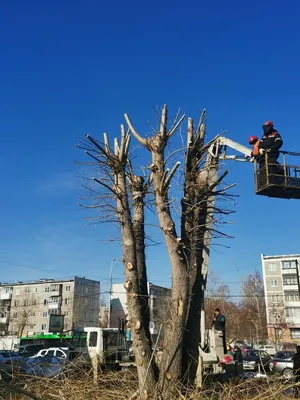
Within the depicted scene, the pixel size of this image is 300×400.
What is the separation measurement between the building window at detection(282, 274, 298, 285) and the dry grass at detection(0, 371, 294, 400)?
76.6 metres

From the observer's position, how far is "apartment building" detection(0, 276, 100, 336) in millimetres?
78938

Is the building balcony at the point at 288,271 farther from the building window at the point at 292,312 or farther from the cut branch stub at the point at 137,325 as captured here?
the cut branch stub at the point at 137,325

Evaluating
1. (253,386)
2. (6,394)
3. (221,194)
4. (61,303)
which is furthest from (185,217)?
(61,303)

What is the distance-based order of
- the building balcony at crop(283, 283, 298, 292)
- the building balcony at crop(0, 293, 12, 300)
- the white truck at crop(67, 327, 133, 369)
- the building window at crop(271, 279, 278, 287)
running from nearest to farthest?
the white truck at crop(67, 327, 133, 369) < the building balcony at crop(283, 283, 298, 292) < the building window at crop(271, 279, 278, 287) < the building balcony at crop(0, 293, 12, 300)

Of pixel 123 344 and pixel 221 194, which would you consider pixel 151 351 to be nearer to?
pixel 221 194

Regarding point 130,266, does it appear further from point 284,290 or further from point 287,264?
point 287,264

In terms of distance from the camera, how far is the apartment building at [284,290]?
2692 inches

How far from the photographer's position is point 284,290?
76500 millimetres

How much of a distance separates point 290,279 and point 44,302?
4823 centimetres

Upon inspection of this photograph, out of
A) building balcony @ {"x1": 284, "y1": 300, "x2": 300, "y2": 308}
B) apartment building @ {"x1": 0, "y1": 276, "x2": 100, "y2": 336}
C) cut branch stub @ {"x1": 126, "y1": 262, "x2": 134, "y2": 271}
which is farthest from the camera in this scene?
apartment building @ {"x1": 0, "y1": 276, "x2": 100, "y2": 336}

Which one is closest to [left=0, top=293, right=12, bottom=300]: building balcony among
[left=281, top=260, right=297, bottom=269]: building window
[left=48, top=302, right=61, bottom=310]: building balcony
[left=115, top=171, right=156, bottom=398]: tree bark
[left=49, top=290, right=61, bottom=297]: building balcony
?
[left=49, top=290, right=61, bottom=297]: building balcony

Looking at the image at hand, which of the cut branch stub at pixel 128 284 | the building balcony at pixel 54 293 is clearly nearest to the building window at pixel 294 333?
the building balcony at pixel 54 293

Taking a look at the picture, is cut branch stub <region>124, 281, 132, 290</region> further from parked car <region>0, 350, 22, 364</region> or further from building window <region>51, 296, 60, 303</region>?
building window <region>51, 296, 60, 303</region>

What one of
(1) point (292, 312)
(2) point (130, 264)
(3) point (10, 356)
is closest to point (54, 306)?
(1) point (292, 312)
